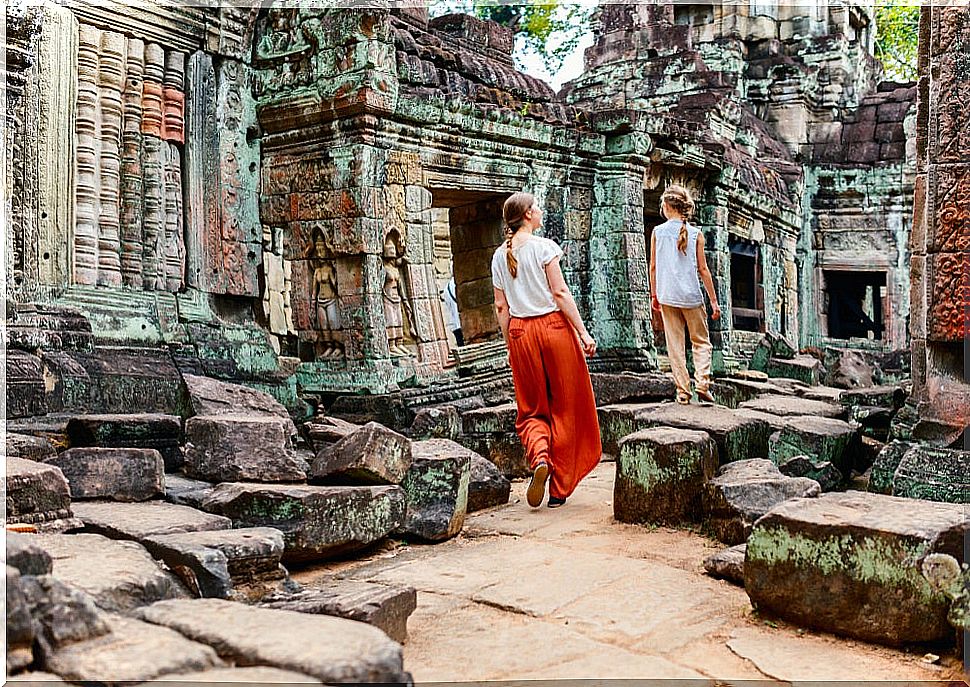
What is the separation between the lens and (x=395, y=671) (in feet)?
7.90

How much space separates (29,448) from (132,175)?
133 inches

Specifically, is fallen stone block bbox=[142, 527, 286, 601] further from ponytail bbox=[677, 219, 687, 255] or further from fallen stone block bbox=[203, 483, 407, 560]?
ponytail bbox=[677, 219, 687, 255]

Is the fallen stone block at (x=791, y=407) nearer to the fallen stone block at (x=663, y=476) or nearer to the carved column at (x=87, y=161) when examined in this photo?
the fallen stone block at (x=663, y=476)

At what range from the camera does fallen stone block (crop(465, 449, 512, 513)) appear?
5.87m

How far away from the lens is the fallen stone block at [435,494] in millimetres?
5062

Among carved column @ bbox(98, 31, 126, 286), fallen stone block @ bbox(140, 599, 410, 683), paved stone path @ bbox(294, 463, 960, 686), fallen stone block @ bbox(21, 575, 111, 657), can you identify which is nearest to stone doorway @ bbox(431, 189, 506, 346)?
carved column @ bbox(98, 31, 126, 286)

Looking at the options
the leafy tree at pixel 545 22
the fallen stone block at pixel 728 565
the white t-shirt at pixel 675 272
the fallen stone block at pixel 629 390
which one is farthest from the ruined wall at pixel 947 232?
the leafy tree at pixel 545 22

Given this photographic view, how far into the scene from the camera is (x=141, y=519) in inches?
163

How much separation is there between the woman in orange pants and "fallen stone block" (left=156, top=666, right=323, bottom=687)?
358cm

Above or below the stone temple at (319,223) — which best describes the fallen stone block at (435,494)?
below

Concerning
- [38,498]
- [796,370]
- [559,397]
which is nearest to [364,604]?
[38,498]

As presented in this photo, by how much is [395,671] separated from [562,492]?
139 inches

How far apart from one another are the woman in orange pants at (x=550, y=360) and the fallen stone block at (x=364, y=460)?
1.15m

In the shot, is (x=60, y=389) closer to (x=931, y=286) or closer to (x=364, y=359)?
(x=364, y=359)
